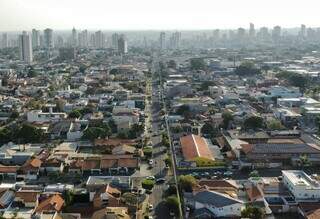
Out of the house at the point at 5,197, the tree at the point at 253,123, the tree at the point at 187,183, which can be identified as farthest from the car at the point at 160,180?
the tree at the point at 253,123

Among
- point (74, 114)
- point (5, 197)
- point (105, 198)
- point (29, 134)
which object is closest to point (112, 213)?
point (105, 198)

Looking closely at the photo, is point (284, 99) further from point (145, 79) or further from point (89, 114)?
point (145, 79)

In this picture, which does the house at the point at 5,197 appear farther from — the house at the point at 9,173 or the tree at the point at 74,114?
the tree at the point at 74,114

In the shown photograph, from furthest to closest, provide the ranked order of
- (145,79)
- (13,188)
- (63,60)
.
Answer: (63,60)
(145,79)
(13,188)

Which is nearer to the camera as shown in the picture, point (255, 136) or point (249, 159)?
point (249, 159)

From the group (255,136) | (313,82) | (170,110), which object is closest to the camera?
(255,136)

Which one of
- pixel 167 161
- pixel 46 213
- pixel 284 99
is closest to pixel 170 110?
pixel 284 99
